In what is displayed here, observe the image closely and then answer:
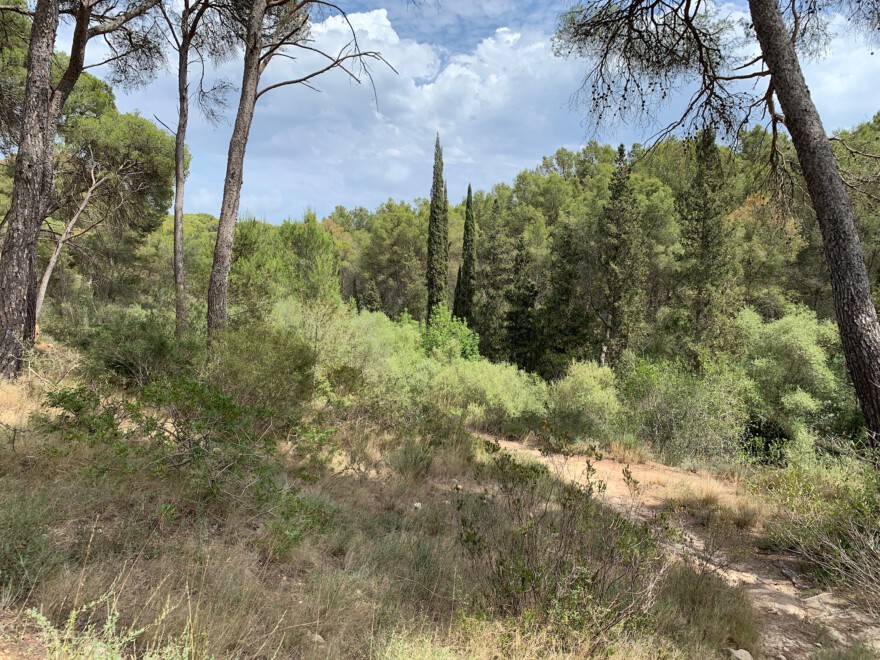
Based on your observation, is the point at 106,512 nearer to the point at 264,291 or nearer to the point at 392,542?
the point at 392,542

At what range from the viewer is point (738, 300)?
17.7m

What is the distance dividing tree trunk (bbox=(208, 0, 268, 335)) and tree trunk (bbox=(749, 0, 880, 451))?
6.40 metres

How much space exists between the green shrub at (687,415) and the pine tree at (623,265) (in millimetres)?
8807

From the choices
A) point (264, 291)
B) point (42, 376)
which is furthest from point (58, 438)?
point (264, 291)

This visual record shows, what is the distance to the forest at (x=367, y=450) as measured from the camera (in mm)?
2178

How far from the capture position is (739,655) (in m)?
2.58

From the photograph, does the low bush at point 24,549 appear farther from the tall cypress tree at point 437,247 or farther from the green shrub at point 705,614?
the tall cypress tree at point 437,247

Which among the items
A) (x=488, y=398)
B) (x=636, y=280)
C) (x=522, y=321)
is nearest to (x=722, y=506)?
(x=488, y=398)

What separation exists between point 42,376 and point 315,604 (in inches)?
196

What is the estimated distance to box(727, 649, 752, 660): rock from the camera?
256cm

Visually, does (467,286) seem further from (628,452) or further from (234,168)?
(234,168)

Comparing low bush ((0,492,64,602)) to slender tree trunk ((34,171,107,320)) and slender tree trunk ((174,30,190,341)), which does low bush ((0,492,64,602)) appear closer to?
slender tree trunk ((174,30,190,341))

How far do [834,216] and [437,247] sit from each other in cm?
2580

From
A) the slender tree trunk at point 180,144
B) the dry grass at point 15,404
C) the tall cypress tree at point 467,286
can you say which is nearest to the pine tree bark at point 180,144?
the slender tree trunk at point 180,144
